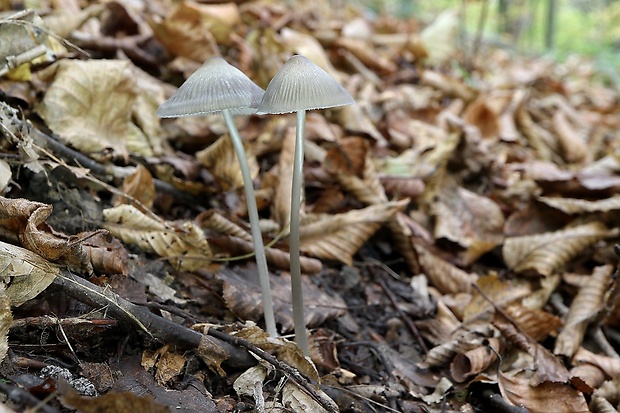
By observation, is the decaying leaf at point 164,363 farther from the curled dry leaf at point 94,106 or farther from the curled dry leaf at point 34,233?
the curled dry leaf at point 94,106

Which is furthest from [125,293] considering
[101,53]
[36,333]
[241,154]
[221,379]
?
[101,53]

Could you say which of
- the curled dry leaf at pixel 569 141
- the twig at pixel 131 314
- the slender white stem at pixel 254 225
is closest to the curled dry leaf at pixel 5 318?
the twig at pixel 131 314

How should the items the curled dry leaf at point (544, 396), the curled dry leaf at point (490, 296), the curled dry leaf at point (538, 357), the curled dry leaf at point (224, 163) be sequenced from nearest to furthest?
the curled dry leaf at point (544, 396) < the curled dry leaf at point (538, 357) < the curled dry leaf at point (490, 296) < the curled dry leaf at point (224, 163)

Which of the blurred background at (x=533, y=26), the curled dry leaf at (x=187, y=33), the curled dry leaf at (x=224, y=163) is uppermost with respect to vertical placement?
the curled dry leaf at (x=187, y=33)

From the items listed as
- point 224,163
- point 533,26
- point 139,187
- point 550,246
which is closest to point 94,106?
point 139,187

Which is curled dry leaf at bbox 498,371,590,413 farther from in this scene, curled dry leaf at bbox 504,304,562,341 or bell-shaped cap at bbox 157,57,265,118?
bell-shaped cap at bbox 157,57,265,118

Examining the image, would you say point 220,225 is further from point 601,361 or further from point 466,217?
point 601,361
